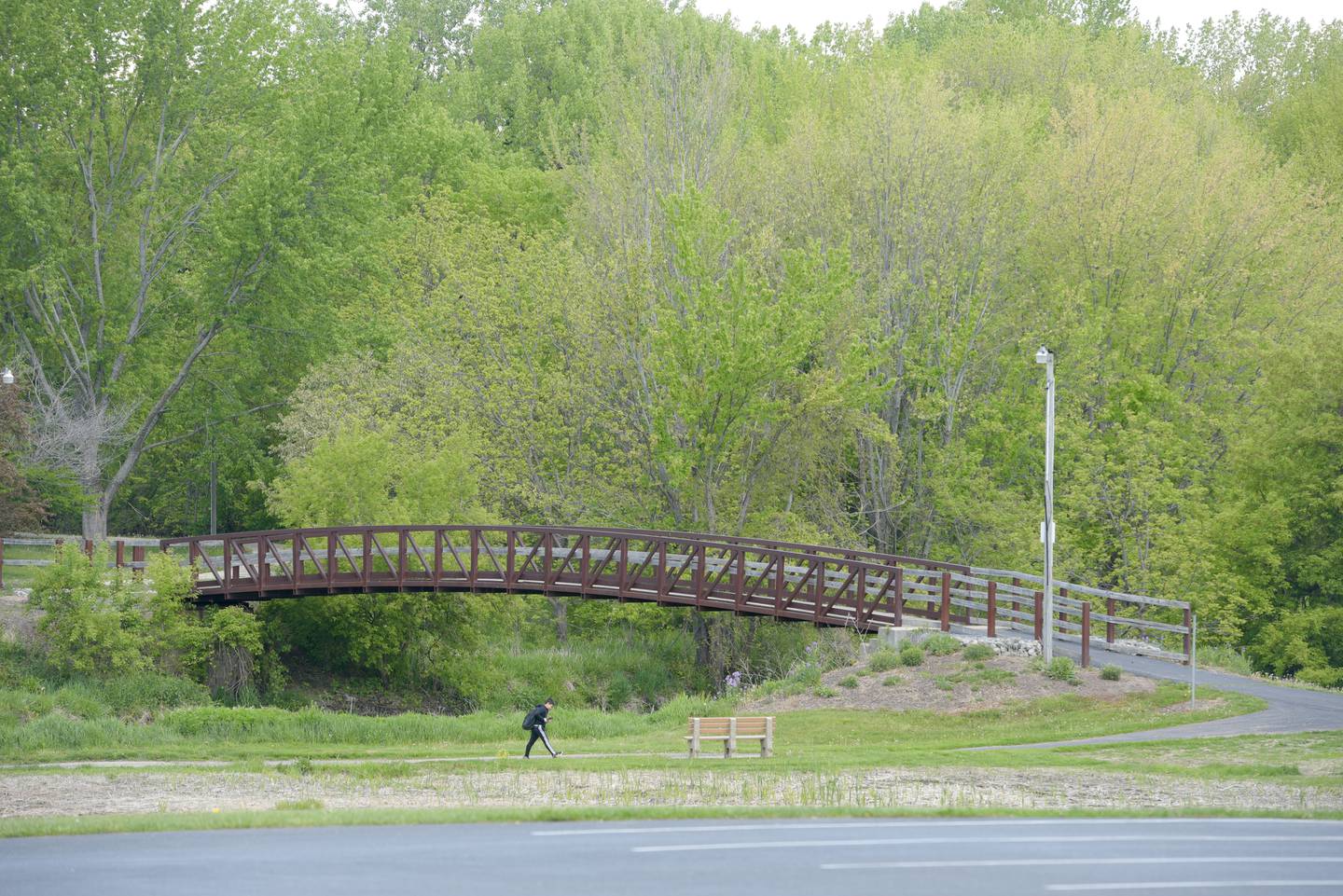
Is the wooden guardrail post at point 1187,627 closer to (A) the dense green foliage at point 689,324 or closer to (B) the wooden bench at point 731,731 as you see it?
(A) the dense green foliage at point 689,324

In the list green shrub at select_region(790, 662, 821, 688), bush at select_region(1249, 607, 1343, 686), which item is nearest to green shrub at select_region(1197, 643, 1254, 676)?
bush at select_region(1249, 607, 1343, 686)

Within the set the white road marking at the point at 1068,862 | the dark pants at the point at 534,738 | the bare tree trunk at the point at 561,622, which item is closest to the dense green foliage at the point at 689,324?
the bare tree trunk at the point at 561,622

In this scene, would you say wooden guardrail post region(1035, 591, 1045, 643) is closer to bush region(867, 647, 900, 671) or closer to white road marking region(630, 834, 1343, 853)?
bush region(867, 647, 900, 671)

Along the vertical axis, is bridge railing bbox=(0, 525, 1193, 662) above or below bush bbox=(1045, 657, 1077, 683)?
above

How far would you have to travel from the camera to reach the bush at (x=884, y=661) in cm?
3198

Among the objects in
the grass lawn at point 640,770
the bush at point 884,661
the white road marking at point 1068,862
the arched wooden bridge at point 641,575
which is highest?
the arched wooden bridge at point 641,575

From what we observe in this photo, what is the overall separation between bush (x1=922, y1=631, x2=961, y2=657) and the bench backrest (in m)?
6.98

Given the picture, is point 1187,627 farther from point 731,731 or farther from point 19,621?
point 19,621

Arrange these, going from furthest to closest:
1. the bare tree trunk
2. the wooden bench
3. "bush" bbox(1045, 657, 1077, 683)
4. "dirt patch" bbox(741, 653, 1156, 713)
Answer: the bare tree trunk, "bush" bbox(1045, 657, 1077, 683), "dirt patch" bbox(741, 653, 1156, 713), the wooden bench

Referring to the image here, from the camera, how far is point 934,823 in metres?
19.0

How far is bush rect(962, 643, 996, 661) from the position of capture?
104 feet

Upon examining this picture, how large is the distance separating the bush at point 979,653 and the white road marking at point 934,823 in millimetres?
12198

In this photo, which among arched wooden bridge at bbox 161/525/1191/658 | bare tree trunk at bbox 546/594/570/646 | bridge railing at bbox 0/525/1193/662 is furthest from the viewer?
bare tree trunk at bbox 546/594/570/646

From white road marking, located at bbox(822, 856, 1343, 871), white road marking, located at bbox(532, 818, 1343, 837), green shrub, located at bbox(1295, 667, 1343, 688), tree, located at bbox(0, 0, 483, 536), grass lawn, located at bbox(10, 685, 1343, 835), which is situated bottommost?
green shrub, located at bbox(1295, 667, 1343, 688)
